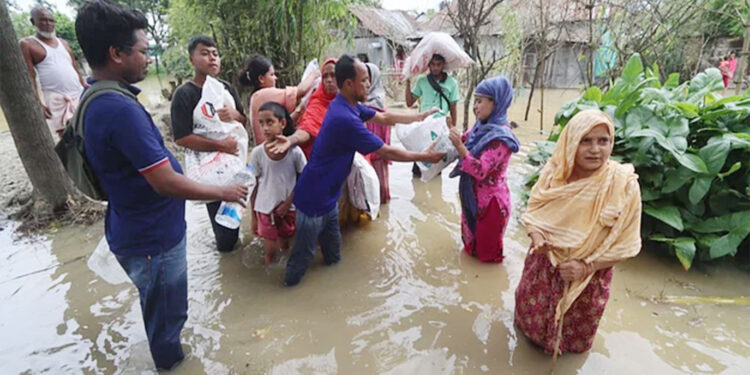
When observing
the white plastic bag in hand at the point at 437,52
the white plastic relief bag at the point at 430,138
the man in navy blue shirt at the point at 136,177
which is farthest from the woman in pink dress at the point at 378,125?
the man in navy blue shirt at the point at 136,177

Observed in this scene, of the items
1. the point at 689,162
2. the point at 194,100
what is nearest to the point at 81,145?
the point at 194,100

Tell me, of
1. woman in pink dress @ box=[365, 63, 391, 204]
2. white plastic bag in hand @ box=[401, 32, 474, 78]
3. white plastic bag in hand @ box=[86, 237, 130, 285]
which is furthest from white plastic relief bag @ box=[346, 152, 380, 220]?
white plastic bag in hand @ box=[86, 237, 130, 285]

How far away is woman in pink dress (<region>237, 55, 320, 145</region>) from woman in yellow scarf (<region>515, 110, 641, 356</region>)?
2.23 m

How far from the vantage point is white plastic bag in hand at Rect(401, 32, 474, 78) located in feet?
13.9

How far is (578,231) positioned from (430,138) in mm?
1252

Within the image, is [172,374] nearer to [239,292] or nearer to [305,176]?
[239,292]

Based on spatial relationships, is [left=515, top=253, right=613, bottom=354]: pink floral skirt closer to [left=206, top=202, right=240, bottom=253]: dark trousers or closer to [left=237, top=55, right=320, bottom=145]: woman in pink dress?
[left=237, top=55, right=320, bottom=145]: woman in pink dress

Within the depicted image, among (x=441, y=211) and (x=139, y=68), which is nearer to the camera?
(x=139, y=68)

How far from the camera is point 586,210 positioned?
187cm

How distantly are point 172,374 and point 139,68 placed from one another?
1691 millimetres

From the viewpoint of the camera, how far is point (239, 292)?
286 centimetres

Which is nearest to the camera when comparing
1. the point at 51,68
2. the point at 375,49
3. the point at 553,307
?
the point at 553,307

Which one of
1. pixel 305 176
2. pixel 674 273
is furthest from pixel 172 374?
pixel 674 273

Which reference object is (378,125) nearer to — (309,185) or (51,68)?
(309,185)
